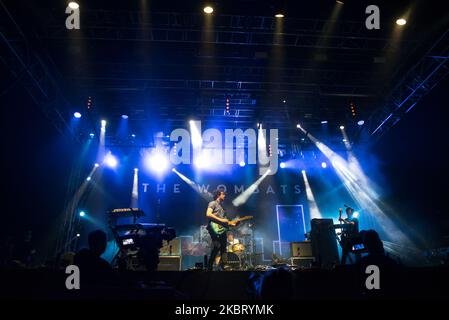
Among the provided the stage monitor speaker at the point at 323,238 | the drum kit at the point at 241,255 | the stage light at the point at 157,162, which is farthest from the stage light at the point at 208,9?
the stage light at the point at 157,162

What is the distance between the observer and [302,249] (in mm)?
9828

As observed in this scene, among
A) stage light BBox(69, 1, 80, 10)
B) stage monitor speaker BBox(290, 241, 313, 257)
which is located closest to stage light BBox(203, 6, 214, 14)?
stage light BBox(69, 1, 80, 10)

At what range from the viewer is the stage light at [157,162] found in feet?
40.7

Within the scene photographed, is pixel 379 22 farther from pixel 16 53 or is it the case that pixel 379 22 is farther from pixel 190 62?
pixel 16 53

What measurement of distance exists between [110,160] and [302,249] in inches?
301

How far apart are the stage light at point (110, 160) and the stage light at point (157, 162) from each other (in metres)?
1.24

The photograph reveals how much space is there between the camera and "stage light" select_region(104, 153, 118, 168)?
12.0 m

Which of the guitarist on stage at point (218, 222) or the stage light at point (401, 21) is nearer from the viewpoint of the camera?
the guitarist on stage at point (218, 222)

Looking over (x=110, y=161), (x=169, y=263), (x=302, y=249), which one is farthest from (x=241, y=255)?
(x=110, y=161)

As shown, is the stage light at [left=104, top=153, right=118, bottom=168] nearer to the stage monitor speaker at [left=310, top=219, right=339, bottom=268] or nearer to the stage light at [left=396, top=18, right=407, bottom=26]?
the stage monitor speaker at [left=310, top=219, right=339, bottom=268]

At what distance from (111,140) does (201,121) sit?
3451 millimetres

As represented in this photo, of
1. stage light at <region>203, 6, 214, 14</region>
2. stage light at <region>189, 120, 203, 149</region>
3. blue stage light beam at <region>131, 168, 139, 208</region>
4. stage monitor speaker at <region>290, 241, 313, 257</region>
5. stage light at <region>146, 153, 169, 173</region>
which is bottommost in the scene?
stage monitor speaker at <region>290, 241, 313, 257</region>

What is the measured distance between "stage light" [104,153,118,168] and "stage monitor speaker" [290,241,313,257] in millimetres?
7260

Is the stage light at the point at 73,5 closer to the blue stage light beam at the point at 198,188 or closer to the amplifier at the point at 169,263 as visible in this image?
the amplifier at the point at 169,263
